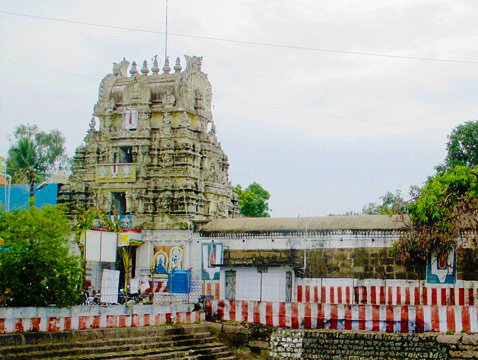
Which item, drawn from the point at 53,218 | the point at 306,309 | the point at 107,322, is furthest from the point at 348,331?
the point at 53,218

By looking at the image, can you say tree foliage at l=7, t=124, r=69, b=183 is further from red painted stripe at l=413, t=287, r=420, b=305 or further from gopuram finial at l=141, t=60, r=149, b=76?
red painted stripe at l=413, t=287, r=420, b=305

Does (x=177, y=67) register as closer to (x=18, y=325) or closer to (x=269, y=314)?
(x=269, y=314)

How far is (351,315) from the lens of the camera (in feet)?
82.4

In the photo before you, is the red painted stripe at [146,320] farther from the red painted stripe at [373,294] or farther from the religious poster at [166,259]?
the red painted stripe at [373,294]

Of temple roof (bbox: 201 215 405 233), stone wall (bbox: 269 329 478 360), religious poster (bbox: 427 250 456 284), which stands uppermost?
temple roof (bbox: 201 215 405 233)

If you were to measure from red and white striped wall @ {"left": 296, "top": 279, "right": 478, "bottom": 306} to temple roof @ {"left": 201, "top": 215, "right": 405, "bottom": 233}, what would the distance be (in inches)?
78.4

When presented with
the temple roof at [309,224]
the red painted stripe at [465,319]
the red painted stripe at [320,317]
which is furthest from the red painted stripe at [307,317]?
the red painted stripe at [465,319]

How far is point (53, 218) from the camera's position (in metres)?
22.4

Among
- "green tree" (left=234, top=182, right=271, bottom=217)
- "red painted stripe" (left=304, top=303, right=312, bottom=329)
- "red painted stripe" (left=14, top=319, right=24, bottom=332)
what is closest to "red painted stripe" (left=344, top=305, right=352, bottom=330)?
"red painted stripe" (left=304, top=303, right=312, bottom=329)

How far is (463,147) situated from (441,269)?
68.6ft

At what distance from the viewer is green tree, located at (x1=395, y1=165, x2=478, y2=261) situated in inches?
1011

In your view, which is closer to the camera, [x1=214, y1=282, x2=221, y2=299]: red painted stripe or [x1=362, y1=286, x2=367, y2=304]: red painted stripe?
[x1=362, y1=286, x2=367, y2=304]: red painted stripe

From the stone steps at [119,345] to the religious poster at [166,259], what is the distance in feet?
20.6

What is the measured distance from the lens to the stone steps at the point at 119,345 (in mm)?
19375
